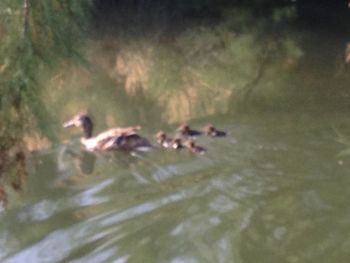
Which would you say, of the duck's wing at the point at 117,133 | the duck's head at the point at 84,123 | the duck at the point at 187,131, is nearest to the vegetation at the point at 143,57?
the duck's head at the point at 84,123

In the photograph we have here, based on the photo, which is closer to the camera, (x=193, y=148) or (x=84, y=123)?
(x=193, y=148)

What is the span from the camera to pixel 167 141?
29.2 ft

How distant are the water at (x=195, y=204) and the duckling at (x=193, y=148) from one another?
0.09 m

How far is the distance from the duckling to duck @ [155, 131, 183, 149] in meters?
0.08

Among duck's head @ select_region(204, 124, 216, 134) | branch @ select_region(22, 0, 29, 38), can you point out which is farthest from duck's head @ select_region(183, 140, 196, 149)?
branch @ select_region(22, 0, 29, 38)

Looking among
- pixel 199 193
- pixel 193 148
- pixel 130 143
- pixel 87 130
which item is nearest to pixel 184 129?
pixel 193 148

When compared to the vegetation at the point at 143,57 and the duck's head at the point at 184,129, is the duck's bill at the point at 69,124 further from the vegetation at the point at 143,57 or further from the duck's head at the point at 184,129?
the duck's head at the point at 184,129

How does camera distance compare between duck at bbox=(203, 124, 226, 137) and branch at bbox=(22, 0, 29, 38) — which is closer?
branch at bbox=(22, 0, 29, 38)

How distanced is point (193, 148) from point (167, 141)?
45 cm

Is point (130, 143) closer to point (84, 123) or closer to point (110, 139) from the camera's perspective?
point (110, 139)

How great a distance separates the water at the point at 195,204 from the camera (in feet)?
20.9

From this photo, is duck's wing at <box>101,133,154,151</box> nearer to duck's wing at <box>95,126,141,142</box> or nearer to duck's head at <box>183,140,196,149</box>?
duck's wing at <box>95,126,141,142</box>

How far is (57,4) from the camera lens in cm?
362

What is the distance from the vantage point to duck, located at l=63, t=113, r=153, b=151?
8.95 metres
